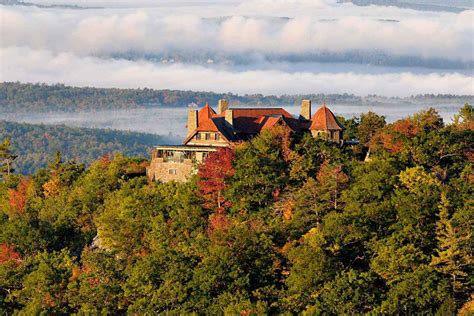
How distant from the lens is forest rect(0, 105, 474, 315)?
5797 cm

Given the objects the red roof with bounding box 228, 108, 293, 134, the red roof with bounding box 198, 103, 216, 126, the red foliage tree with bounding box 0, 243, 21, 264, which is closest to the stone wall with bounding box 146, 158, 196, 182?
the red roof with bounding box 198, 103, 216, 126

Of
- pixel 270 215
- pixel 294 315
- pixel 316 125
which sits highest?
pixel 316 125

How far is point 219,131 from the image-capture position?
7306 centimetres

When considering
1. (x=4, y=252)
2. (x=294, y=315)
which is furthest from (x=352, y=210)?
(x=4, y=252)

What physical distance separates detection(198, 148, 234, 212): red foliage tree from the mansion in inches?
136

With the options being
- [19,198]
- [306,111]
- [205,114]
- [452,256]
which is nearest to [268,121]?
[306,111]

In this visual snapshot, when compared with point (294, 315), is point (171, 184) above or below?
above

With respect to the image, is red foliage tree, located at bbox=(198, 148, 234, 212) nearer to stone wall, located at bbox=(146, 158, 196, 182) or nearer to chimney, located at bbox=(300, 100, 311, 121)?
stone wall, located at bbox=(146, 158, 196, 182)

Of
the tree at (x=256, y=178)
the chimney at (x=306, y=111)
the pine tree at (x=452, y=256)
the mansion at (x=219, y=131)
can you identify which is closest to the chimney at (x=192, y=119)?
the mansion at (x=219, y=131)

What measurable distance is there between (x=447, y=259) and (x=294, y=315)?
32.7 ft

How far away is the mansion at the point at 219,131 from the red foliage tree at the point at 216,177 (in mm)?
3443

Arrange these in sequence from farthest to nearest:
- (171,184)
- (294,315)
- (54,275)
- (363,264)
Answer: (171,184)
(54,275)
(363,264)
(294,315)

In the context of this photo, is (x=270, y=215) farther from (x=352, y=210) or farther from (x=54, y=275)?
(x=54, y=275)

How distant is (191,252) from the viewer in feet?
207
